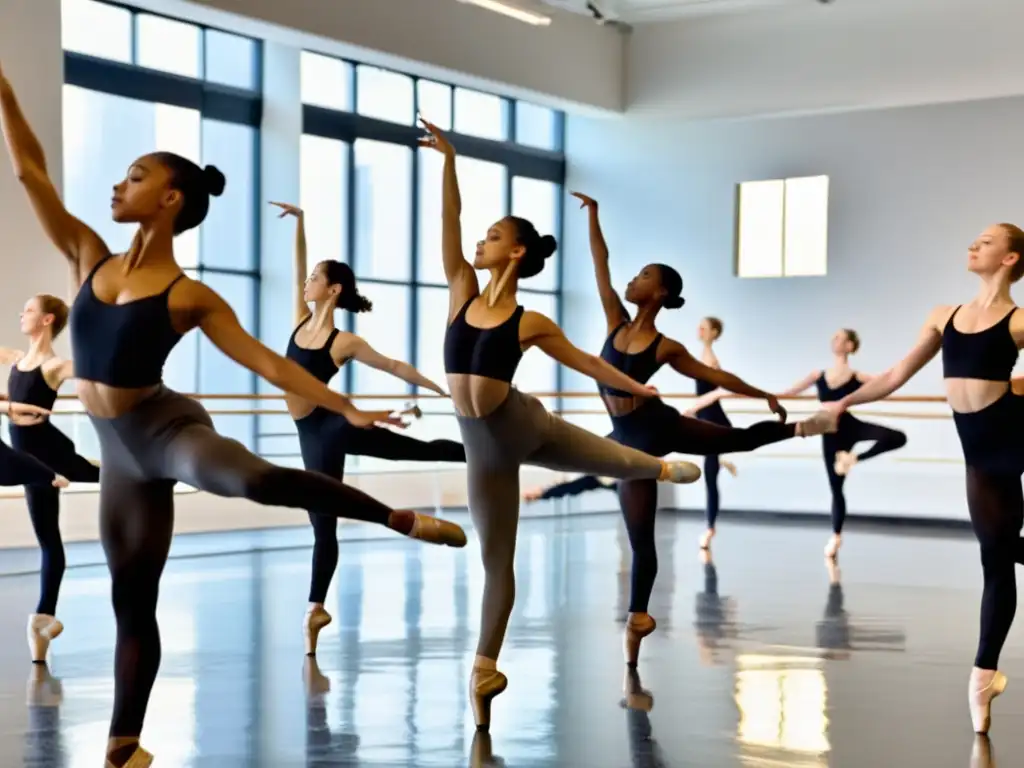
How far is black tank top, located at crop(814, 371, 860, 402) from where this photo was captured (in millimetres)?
8883

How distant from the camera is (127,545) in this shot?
3100 mm

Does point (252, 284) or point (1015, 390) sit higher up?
point (252, 284)

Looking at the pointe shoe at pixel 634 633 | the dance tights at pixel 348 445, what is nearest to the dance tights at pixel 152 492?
the dance tights at pixel 348 445

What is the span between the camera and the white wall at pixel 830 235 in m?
11.5

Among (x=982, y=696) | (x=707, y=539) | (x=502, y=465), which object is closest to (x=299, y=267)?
(x=502, y=465)

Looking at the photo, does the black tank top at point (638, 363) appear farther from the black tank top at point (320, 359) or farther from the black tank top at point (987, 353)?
the black tank top at point (987, 353)

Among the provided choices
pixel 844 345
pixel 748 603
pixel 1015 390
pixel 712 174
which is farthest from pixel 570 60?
pixel 1015 390

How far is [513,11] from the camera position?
456 inches

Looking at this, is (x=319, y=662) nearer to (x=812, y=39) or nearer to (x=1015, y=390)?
(x=1015, y=390)

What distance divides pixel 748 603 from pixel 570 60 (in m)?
7.81

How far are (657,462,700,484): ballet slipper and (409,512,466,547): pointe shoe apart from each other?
1.28 m

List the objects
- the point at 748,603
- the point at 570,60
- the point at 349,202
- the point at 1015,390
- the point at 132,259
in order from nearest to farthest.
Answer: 1. the point at 132,259
2. the point at 1015,390
3. the point at 748,603
4. the point at 349,202
5. the point at 570,60

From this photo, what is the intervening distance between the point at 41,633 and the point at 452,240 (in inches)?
84.8

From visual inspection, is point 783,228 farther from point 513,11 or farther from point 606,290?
point 606,290
